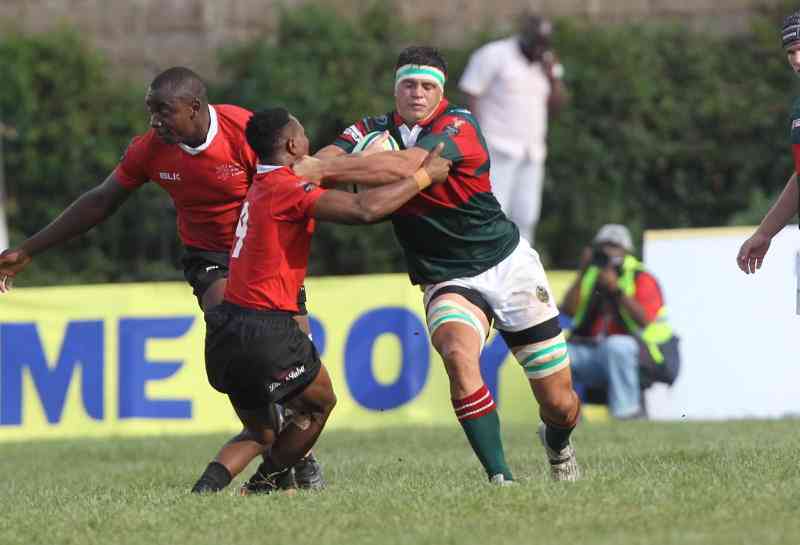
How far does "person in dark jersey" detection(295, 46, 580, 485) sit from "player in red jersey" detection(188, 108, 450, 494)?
0.98 ft

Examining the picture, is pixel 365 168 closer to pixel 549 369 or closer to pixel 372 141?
pixel 372 141

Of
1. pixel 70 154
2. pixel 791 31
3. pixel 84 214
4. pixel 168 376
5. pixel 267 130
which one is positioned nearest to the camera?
pixel 267 130

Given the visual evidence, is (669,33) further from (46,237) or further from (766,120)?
(46,237)

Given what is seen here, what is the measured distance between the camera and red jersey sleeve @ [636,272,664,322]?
15258 mm

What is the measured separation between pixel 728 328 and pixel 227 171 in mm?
6716

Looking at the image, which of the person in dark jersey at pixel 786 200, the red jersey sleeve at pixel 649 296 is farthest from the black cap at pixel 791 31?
the red jersey sleeve at pixel 649 296

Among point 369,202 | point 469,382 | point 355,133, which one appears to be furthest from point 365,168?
point 469,382

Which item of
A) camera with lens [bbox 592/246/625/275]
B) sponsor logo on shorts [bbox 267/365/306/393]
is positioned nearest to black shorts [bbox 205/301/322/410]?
sponsor logo on shorts [bbox 267/365/306/393]

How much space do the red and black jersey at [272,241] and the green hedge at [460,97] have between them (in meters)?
9.44

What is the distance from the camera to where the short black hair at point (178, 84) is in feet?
30.3

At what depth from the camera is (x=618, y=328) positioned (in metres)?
15.5

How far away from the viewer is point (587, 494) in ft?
26.0

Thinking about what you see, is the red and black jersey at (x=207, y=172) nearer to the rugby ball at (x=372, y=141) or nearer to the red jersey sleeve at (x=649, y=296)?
the rugby ball at (x=372, y=141)

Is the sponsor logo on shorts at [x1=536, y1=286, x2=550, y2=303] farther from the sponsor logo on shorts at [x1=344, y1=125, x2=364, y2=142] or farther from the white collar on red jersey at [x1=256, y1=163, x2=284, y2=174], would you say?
the white collar on red jersey at [x1=256, y1=163, x2=284, y2=174]
